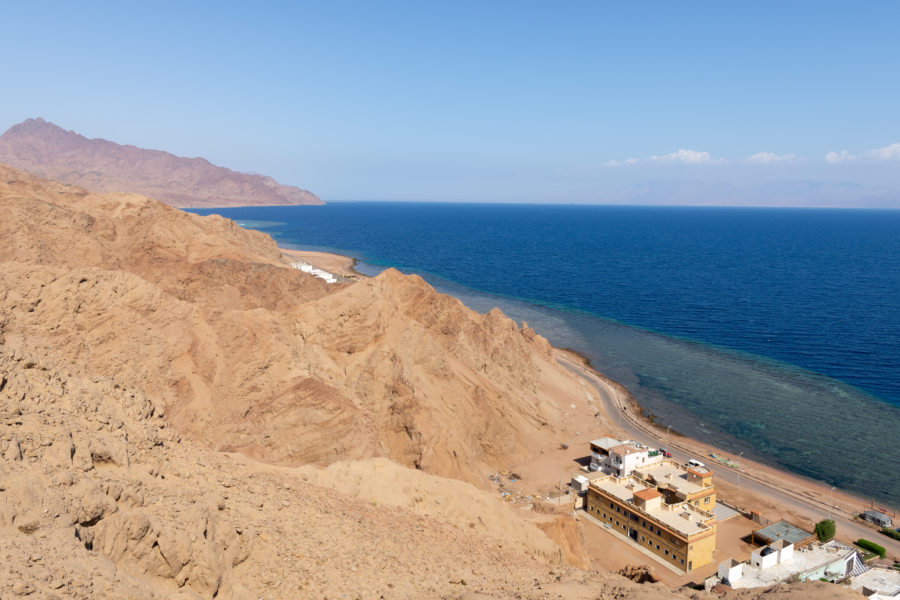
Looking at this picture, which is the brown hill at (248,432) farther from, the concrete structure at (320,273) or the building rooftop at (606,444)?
the concrete structure at (320,273)

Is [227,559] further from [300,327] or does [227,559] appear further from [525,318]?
[525,318]

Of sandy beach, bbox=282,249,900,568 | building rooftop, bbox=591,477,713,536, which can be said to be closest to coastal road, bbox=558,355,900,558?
sandy beach, bbox=282,249,900,568

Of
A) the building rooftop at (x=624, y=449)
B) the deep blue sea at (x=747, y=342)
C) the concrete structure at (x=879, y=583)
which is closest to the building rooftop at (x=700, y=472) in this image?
the building rooftop at (x=624, y=449)

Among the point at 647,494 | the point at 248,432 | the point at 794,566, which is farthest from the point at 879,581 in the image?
the point at 248,432

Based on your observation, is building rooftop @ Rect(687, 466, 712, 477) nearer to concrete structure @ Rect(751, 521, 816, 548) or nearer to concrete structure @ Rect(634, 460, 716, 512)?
concrete structure @ Rect(634, 460, 716, 512)

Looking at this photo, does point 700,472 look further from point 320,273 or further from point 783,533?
point 320,273

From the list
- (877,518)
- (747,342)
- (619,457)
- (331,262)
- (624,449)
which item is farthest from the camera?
(331,262)
